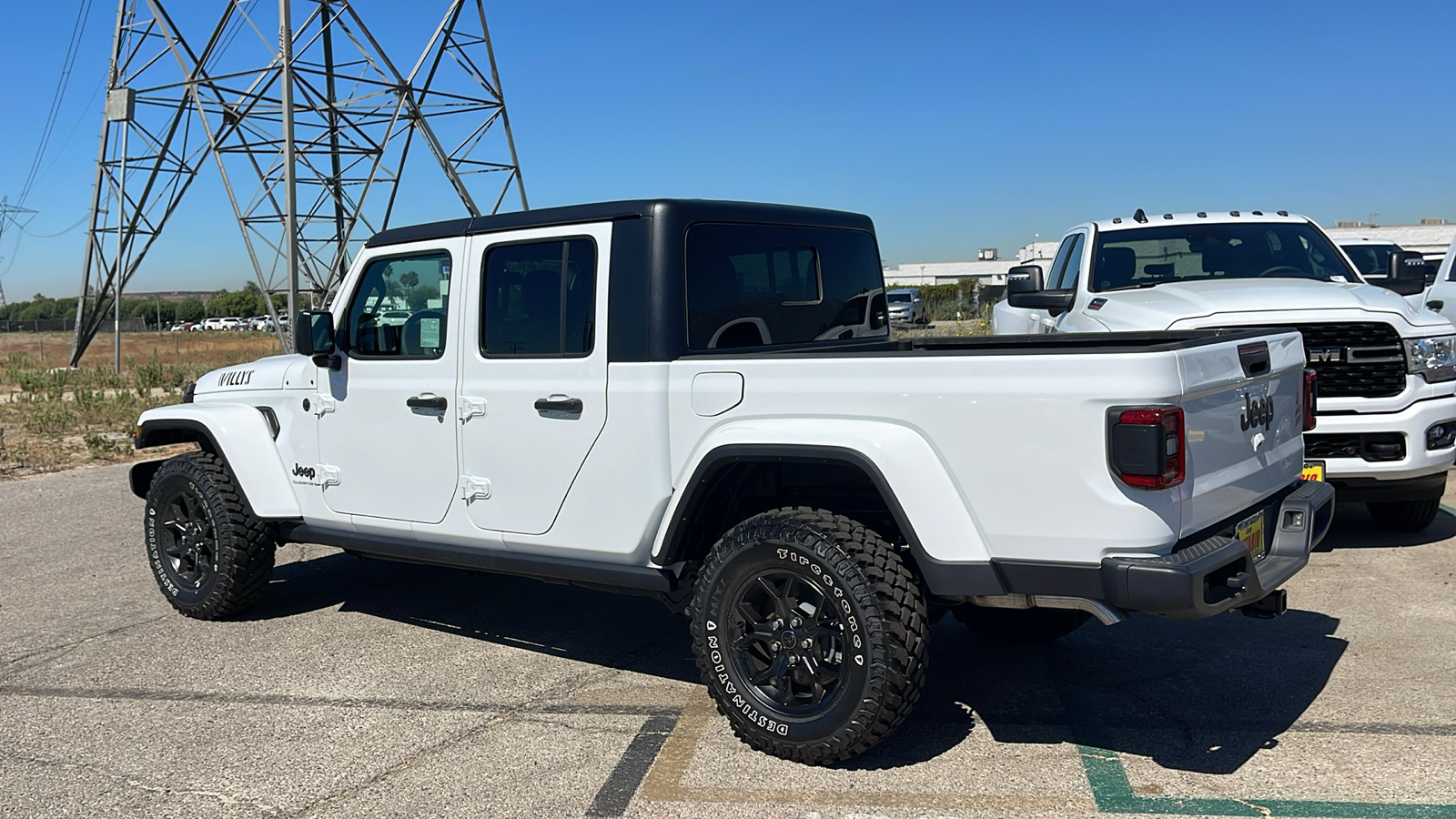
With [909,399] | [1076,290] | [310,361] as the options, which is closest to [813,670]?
[909,399]

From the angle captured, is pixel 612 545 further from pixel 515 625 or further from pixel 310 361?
pixel 310 361

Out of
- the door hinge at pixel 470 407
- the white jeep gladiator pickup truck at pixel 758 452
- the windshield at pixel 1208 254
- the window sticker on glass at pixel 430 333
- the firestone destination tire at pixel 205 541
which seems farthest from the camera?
the windshield at pixel 1208 254

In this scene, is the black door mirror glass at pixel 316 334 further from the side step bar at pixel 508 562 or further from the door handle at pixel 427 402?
the side step bar at pixel 508 562

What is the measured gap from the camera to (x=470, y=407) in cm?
498

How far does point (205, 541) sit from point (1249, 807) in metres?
5.09

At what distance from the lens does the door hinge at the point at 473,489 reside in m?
4.96

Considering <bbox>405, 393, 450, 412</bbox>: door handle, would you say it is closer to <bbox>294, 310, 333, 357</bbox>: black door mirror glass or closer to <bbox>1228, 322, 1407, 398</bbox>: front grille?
<bbox>294, 310, 333, 357</bbox>: black door mirror glass

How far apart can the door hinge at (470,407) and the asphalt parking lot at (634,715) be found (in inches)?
46.0

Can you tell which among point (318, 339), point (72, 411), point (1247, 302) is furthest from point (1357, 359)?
point (72, 411)

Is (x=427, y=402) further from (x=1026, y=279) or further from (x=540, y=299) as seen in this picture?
(x=1026, y=279)

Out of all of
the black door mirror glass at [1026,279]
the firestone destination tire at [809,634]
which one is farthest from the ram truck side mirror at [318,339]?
the black door mirror glass at [1026,279]

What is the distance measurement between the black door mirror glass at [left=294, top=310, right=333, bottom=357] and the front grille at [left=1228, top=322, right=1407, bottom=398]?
5.27 metres

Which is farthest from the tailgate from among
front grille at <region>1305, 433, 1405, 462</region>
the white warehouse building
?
the white warehouse building

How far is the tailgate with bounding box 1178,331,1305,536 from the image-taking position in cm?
361
